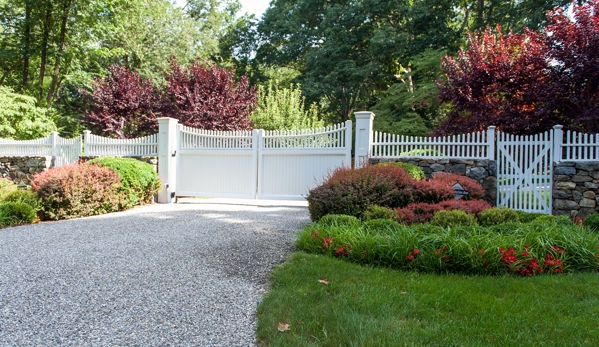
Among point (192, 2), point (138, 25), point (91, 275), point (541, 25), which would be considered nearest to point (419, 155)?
point (91, 275)

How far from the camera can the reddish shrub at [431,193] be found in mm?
6031

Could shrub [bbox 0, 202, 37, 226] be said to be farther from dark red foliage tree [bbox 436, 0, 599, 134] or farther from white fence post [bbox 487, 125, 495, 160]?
dark red foliage tree [bbox 436, 0, 599, 134]

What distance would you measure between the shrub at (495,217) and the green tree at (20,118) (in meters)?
14.4

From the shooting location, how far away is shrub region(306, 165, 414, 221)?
570 cm

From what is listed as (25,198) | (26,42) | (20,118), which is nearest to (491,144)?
(25,198)

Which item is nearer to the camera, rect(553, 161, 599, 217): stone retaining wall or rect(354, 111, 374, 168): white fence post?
rect(553, 161, 599, 217): stone retaining wall

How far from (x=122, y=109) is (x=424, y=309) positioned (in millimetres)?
12432

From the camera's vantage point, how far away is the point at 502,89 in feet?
30.1

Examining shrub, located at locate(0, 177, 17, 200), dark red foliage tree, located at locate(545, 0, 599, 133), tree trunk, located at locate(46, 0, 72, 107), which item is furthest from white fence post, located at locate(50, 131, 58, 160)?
dark red foliage tree, located at locate(545, 0, 599, 133)

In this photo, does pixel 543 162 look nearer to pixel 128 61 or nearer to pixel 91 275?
pixel 91 275

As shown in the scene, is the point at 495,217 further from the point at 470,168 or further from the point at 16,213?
the point at 16,213

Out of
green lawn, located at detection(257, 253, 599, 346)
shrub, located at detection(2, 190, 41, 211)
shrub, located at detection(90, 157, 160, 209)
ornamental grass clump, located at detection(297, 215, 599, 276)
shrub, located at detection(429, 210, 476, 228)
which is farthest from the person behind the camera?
shrub, located at detection(90, 157, 160, 209)

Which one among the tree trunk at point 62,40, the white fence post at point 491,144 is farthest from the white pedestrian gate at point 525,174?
the tree trunk at point 62,40

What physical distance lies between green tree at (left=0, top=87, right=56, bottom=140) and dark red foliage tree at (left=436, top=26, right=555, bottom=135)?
1337 centimetres
